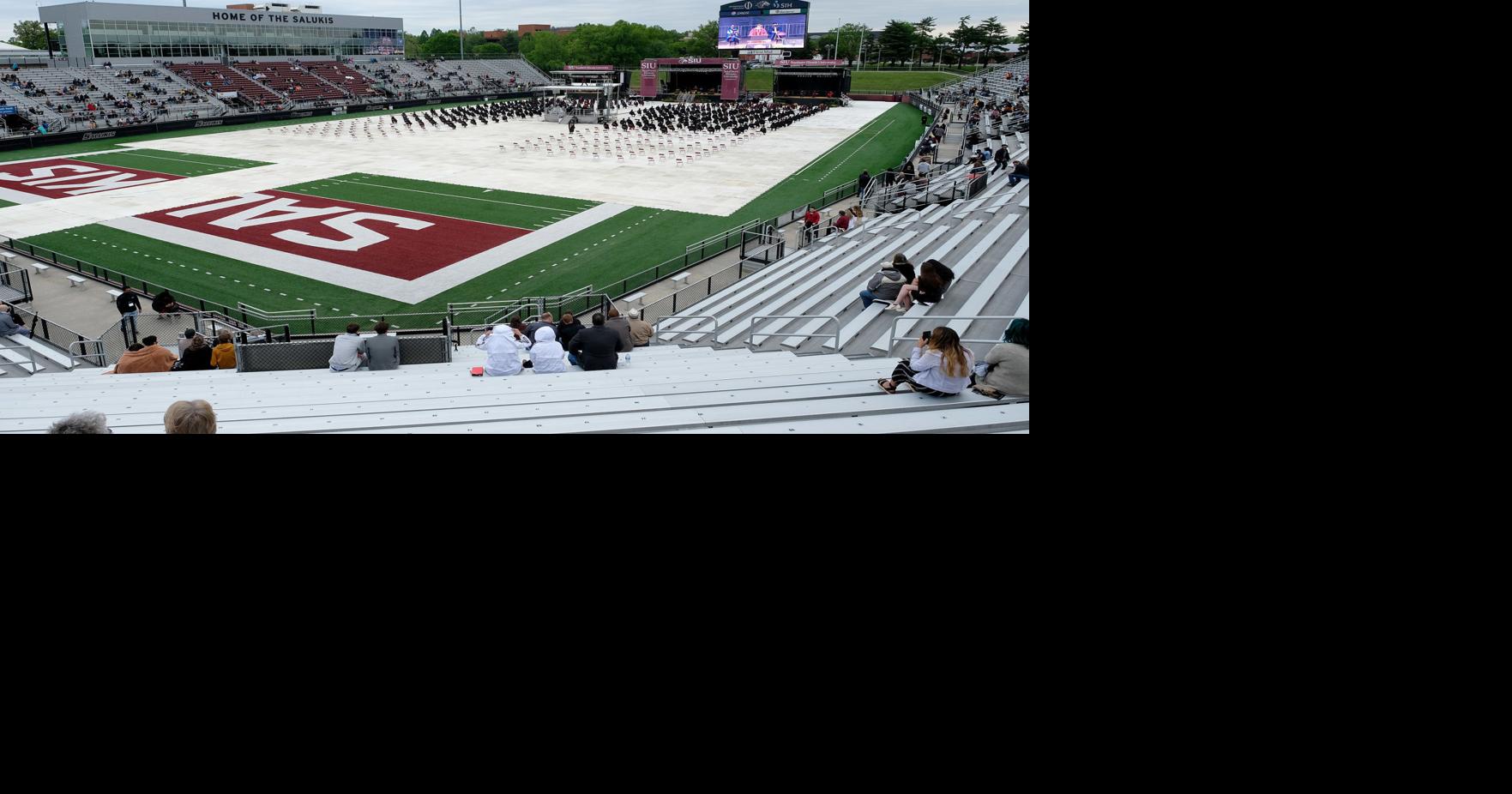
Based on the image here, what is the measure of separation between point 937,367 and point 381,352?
16.2ft

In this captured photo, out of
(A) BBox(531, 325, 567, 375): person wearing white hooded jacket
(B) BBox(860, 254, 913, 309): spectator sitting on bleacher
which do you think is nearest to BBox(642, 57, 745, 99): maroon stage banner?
(B) BBox(860, 254, 913, 309): spectator sitting on bleacher

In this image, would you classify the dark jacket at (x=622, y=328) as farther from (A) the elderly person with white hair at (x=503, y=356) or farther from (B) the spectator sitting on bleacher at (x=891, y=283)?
(B) the spectator sitting on bleacher at (x=891, y=283)

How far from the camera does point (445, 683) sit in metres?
1.98

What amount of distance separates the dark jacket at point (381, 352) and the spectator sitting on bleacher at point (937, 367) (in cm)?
455

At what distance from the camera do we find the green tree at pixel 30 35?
1933 inches

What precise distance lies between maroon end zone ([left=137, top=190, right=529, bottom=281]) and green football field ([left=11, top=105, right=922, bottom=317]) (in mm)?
843

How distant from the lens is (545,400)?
17.3 feet

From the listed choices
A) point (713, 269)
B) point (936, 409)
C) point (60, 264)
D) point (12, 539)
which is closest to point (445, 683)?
point (12, 539)

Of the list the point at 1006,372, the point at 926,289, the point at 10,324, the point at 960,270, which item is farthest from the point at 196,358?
the point at 960,270

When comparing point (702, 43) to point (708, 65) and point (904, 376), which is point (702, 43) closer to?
point (708, 65)

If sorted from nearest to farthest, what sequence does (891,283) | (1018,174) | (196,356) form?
(196,356), (891,283), (1018,174)

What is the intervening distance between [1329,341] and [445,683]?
111 inches

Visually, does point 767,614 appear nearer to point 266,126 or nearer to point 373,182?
point 373,182

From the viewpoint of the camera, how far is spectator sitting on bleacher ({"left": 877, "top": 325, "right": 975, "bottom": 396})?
4527 millimetres
